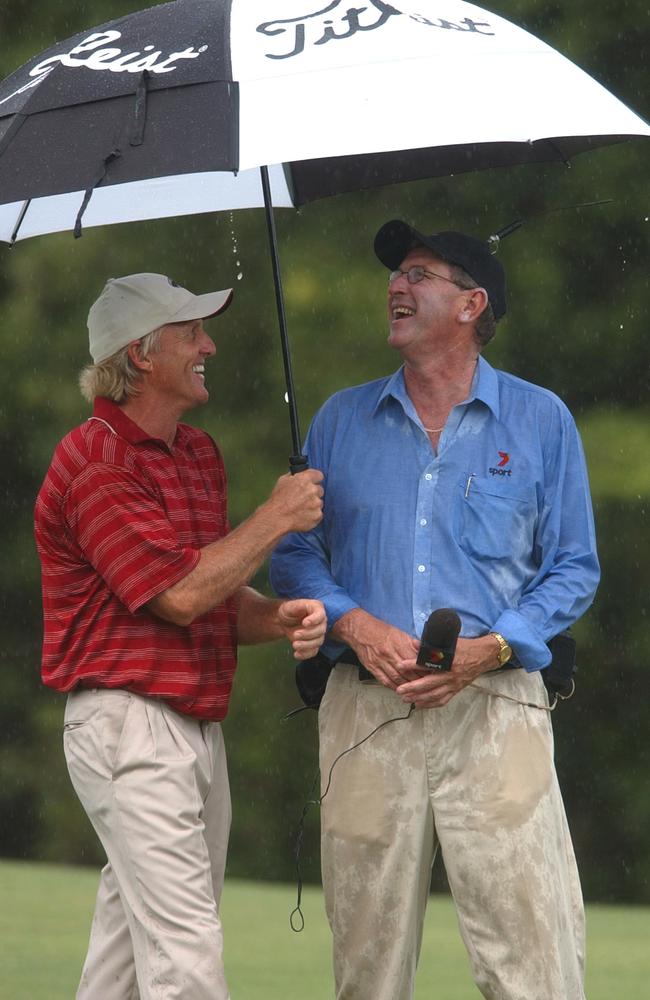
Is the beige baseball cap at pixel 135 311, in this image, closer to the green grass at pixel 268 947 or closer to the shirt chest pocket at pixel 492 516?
the shirt chest pocket at pixel 492 516

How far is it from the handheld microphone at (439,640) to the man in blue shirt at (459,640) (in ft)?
0.16

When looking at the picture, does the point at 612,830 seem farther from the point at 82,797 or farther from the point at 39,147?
the point at 39,147

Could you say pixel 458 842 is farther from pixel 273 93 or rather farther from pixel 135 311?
pixel 273 93

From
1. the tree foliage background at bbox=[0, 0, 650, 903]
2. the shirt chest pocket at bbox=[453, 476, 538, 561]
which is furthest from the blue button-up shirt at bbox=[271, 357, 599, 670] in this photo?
the tree foliage background at bbox=[0, 0, 650, 903]

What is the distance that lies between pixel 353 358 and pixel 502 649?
18.0 ft

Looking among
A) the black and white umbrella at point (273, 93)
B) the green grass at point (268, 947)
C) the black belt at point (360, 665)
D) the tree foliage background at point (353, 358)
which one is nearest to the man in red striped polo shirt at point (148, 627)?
the black belt at point (360, 665)

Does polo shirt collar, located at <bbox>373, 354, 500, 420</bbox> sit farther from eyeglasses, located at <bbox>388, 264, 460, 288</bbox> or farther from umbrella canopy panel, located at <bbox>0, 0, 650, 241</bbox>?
umbrella canopy panel, located at <bbox>0, 0, 650, 241</bbox>

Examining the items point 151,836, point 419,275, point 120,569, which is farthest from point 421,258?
point 151,836

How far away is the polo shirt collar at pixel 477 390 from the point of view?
3.48 meters

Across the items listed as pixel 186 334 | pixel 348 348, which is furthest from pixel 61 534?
pixel 348 348

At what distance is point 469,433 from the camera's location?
3475mm

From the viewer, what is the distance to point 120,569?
3109mm

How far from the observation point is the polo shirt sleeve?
3105 millimetres

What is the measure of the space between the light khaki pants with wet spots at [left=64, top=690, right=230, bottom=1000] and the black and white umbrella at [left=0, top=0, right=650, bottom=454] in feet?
2.93
